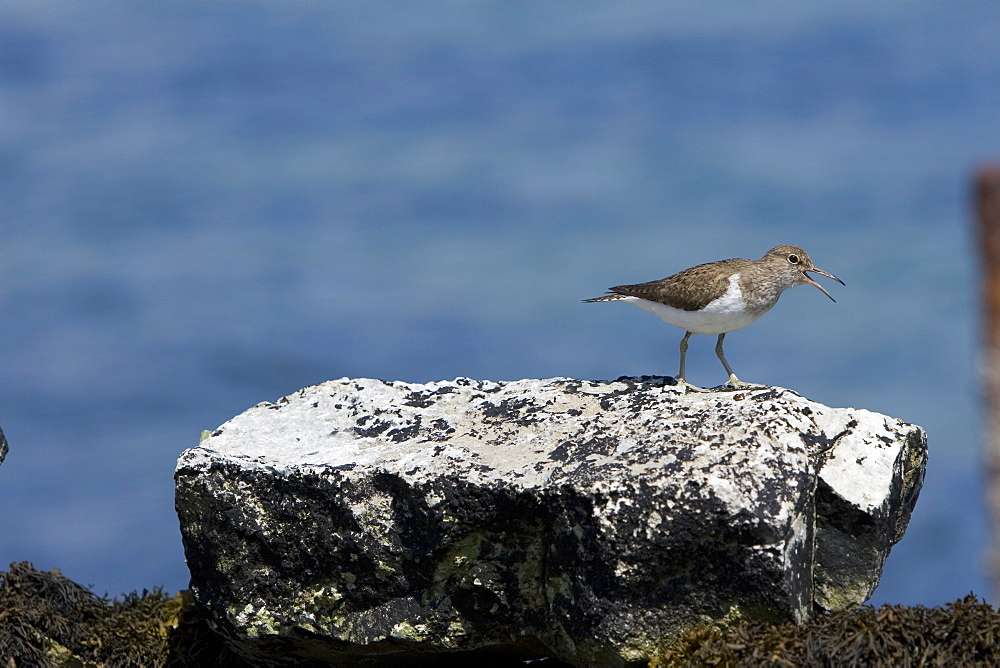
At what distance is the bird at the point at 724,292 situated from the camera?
8352mm

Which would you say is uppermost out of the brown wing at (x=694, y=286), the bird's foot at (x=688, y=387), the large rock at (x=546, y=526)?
the brown wing at (x=694, y=286)

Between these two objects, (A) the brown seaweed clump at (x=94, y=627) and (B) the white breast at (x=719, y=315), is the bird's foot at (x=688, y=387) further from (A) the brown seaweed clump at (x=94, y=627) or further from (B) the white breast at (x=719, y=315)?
(A) the brown seaweed clump at (x=94, y=627)

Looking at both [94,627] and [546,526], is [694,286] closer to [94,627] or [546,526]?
[546,526]

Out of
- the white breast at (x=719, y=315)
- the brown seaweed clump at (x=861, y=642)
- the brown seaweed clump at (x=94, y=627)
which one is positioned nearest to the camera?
the brown seaweed clump at (x=861, y=642)

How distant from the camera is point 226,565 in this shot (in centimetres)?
712

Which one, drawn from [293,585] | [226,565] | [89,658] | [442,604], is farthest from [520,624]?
[89,658]

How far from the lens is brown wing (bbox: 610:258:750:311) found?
8.38 m

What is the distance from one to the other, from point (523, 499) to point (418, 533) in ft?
2.38

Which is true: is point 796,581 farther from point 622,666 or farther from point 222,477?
point 222,477

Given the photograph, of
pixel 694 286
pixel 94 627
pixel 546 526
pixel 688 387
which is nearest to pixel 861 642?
pixel 546 526

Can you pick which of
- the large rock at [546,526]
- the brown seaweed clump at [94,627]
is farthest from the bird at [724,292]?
the brown seaweed clump at [94,627]

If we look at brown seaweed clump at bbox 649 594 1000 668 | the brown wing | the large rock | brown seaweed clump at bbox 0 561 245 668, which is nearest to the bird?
the brown wing

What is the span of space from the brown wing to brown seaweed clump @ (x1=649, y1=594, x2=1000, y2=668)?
8.89 feet

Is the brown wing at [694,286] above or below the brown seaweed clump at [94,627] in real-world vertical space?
above
